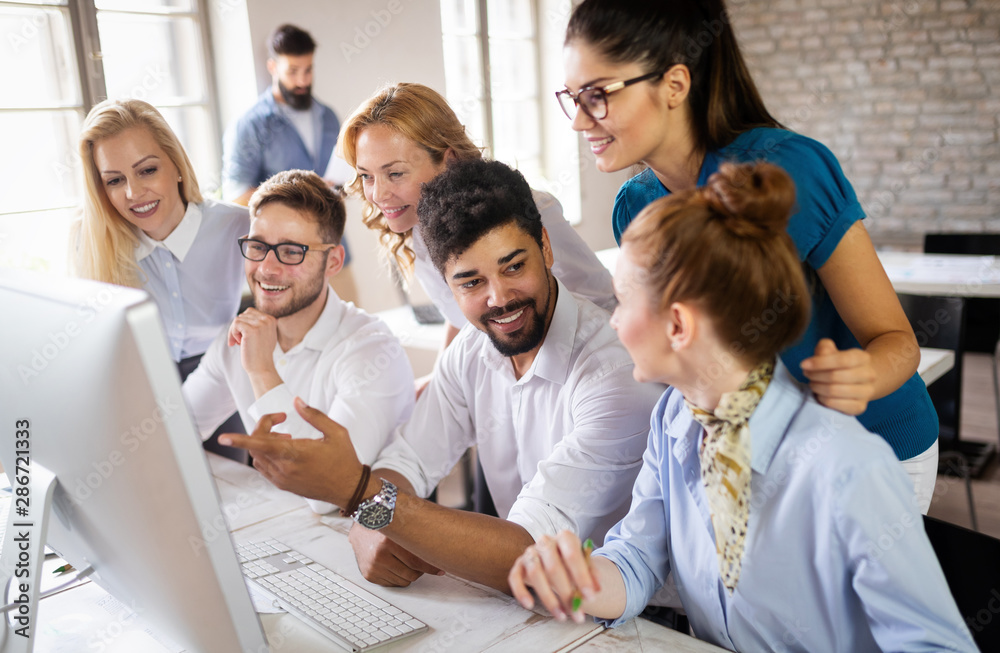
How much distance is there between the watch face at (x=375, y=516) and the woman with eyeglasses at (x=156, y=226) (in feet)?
2.72

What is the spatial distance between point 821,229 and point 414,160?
3.02 feet

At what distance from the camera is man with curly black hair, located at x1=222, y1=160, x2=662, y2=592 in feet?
3.58

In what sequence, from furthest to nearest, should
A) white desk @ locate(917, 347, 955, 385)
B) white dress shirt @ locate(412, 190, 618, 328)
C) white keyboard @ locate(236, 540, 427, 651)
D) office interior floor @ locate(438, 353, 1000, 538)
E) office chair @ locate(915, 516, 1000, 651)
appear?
office interior floor @ locate(438, 353, 1000, 538) → white desk @ locate(917, 347, 955, 385) → white dress shirt @ locate(412, 190, 618, 328) → white keyboard @ locate(236, 540, 427, 651) → office chair @ locate(915, 516, 1000, 651)

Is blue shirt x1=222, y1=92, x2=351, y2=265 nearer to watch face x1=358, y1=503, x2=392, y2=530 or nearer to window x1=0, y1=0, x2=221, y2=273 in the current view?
window x1=0, y1=0, x2=221, y2=273

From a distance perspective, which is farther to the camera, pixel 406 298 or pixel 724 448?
pixel 406 298

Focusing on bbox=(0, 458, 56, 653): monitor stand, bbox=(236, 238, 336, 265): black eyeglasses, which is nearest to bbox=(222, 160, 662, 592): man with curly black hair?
bbox=(0, 458, 56, 653): monitor stand

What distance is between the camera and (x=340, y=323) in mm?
1823

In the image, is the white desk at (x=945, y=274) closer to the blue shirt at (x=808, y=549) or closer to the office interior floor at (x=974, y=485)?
the office interior floor at (x=974, y=485)

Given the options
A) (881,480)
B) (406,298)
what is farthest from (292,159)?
(881,480)

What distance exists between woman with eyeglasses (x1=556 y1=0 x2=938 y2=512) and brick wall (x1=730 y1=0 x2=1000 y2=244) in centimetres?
415

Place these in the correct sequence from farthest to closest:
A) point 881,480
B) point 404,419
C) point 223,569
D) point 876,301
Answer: point 404,419 → point 876,301 → point 881,480 → point 223,569

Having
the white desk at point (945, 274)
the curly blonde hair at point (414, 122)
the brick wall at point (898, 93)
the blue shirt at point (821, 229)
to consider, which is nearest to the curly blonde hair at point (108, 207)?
the curly blonde hair at point (414, 122)

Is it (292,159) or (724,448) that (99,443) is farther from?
→ (292,159)

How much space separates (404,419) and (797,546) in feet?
3.45
